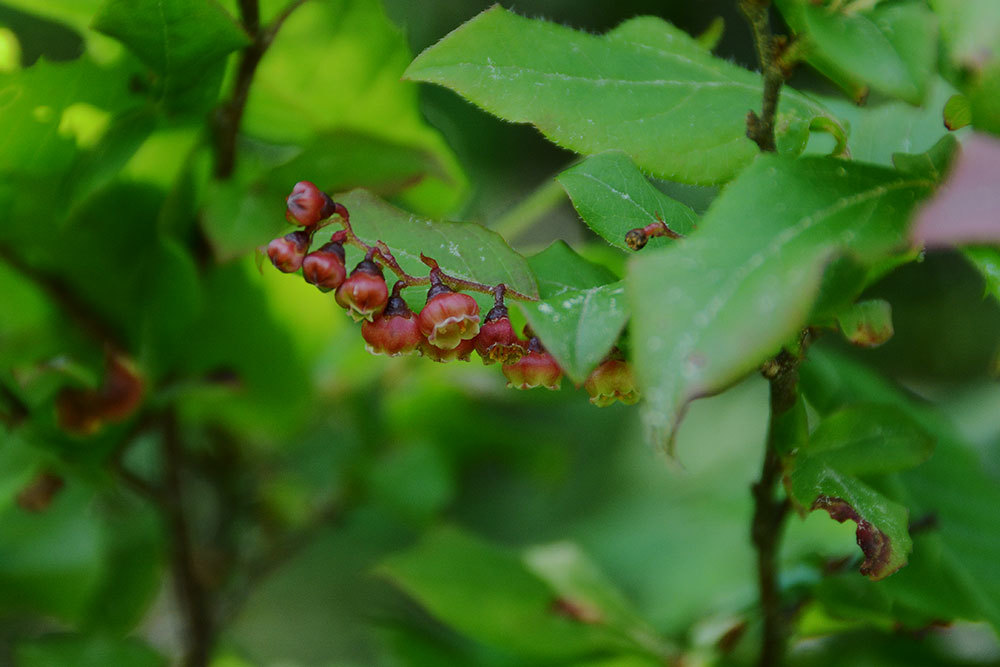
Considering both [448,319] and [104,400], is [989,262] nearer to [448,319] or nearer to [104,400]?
[448,319]

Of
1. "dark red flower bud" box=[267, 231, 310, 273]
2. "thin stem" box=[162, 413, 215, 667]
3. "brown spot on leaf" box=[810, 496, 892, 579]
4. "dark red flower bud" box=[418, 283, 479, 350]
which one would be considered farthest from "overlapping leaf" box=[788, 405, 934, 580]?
"thin stem" box=[162, 413, 215, 667]

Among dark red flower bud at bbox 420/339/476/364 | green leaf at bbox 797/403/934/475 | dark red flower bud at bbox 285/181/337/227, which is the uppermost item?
dark red flower bud at bbox 285/181/337/227

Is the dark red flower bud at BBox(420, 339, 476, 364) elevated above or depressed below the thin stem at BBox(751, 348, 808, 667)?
above

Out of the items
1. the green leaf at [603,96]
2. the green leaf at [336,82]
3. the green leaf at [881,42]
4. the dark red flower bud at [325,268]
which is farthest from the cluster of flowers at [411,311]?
the green leaf at [336,82]

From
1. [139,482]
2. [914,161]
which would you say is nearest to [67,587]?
[139,482]

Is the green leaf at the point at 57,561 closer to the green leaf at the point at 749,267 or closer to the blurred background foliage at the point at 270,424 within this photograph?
the blurred background foliage at the point at 270,424

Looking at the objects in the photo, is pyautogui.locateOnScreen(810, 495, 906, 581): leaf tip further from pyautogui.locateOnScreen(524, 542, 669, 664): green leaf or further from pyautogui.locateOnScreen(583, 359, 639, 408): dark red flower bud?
pyautogui.locateOnScreen(524, 542, 669, 664): green leaf
